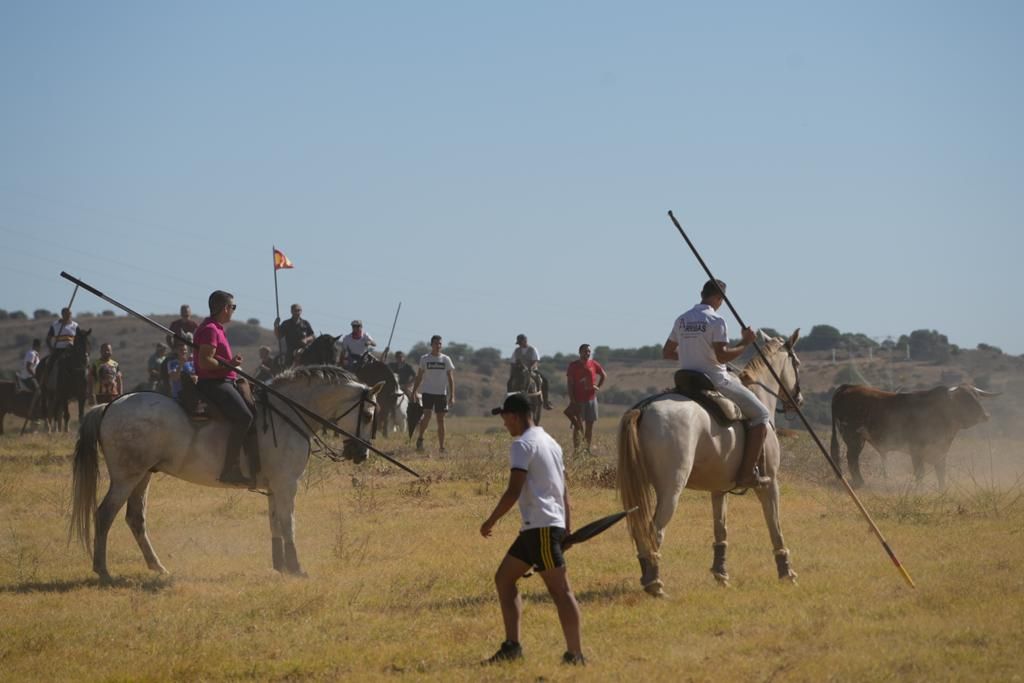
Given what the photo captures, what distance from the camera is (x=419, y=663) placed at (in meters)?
8.57

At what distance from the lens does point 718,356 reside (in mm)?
A: 10914

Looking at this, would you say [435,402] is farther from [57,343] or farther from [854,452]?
[57,343]

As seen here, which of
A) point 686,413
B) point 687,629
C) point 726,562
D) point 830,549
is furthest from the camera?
point 830,549

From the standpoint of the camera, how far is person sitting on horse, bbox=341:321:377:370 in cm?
2594

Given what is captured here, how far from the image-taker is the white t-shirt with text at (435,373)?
933 inches

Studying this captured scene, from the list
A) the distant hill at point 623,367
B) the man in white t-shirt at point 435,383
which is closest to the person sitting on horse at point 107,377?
the man in white t-shirt at point 435,383

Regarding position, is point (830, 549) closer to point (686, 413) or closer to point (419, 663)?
point (686, 413)

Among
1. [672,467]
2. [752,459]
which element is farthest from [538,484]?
[752,459]

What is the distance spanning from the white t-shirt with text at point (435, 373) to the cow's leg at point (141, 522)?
11205 mm

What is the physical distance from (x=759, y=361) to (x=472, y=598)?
3.60 m

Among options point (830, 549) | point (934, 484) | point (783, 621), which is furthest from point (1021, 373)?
point (783, 621)

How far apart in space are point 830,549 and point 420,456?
36.8 ft

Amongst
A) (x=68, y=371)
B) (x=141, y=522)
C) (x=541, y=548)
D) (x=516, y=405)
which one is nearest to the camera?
(x=541, y=548)

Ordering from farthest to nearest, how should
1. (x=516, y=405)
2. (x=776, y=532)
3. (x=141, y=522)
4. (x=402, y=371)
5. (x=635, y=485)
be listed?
(x=402, y=371) < (x=141, y=522) < (x=776, y=532) < (x=635, y=485) < (x=516, y=405)
